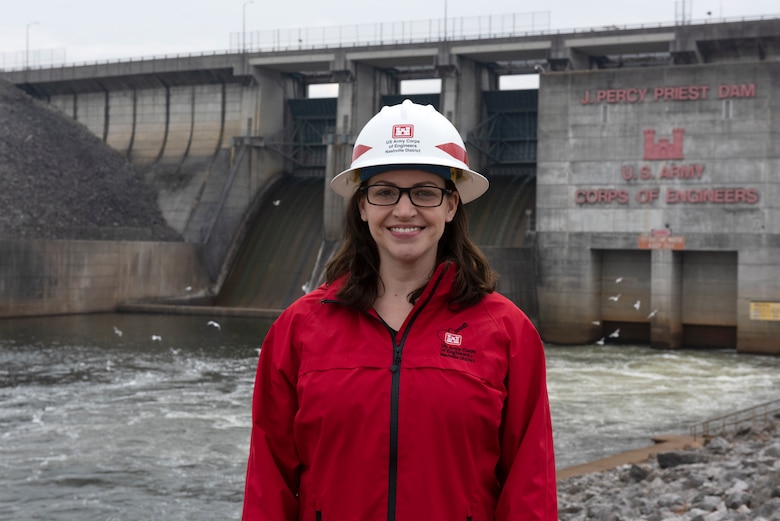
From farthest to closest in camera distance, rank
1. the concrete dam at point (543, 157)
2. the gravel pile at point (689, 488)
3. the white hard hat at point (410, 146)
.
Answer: the concrete dam at point (543, 157)
the gravel pile at point (689, 488)
the white hard hat at point (410, 146)

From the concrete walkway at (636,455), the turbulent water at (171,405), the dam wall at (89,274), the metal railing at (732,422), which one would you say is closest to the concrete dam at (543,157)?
the dam wall at (89,274)

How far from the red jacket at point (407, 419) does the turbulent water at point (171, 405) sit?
28.2 ft

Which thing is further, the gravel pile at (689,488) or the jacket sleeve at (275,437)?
the gravel pile at (689,488)

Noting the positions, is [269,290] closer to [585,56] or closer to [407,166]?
[585,56]

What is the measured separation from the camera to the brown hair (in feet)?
9.55

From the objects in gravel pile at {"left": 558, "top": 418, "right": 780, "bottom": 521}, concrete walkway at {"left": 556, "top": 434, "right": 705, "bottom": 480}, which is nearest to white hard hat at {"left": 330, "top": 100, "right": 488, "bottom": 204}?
gravel pile at {"left": 558, "top": 418, "right": 780, "bottom": 521}

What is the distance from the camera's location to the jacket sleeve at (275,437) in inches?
112

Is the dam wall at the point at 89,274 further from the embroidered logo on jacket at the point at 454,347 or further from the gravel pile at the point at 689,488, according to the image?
the embroidered logo on jacket at the point at 454,347

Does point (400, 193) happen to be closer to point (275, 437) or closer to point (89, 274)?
point (275, 437)

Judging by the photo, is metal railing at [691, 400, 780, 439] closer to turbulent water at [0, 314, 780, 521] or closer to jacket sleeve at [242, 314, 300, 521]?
turbulent water at [0, 314, 780, 521]

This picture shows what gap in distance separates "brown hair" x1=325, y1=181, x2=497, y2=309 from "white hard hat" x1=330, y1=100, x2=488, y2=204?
0.08 m

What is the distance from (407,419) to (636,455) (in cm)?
1182

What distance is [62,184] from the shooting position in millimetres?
37500

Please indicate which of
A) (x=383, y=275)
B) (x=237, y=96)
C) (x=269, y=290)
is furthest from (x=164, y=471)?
(x=237, y=96)
